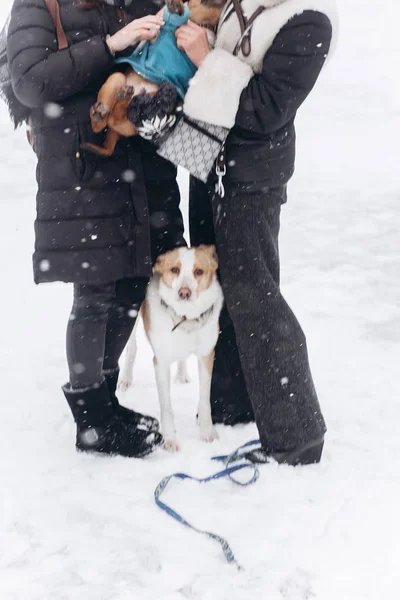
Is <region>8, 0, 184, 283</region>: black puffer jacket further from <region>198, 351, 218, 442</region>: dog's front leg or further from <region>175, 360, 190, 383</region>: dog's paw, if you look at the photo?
<region>175, 360, 190, 383</region>: dog's paw

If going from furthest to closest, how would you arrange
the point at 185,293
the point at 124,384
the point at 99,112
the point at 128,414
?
the point at 124,384, the point at 128,414, the point at 185,293, the point at 99,112

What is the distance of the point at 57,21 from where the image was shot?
2.69 m

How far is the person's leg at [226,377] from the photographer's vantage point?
3.39m

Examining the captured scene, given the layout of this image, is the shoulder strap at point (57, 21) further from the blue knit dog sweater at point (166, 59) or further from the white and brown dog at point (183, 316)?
the white and brown dog at point (183, 316)

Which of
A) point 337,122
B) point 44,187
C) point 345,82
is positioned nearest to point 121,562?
point 44,187

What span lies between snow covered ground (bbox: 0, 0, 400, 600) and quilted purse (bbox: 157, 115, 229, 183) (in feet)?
4.53

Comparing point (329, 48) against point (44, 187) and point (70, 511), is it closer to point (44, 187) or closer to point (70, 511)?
point (44, 187)

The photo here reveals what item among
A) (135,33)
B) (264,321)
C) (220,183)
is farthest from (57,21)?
(264,321)

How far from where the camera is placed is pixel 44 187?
2.89 m

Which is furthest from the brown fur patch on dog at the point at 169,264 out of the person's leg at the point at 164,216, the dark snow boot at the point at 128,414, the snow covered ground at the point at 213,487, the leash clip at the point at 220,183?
the snow covered ground at the point at 213,487

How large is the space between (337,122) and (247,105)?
897 cm

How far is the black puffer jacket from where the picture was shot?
104 inches

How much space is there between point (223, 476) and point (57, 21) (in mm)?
2047

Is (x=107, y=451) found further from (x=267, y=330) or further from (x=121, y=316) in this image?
(x=267, y=330)
